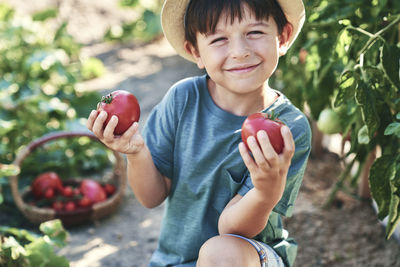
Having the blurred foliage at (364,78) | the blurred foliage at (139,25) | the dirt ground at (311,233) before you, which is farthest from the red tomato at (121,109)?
the blurred foliage at (139,25)

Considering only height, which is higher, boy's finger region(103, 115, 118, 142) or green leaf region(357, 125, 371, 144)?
boy's finger region(103, 115, 118, 142)

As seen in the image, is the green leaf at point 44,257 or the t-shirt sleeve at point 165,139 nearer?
the t-shirt sleeve at point 165,139

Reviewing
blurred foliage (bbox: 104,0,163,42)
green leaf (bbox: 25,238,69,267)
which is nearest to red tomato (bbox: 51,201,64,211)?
green leaf (bbox: 25,238,69,267)

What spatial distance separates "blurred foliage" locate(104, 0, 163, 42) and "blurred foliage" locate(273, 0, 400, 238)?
3.13 m

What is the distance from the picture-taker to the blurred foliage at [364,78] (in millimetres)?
1430

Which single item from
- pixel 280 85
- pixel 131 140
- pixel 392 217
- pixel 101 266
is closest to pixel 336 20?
pixel 392 217

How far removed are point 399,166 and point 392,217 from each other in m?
0.15

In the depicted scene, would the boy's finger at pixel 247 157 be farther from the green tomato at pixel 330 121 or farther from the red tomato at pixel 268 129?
the green tomato at pixel 330 121

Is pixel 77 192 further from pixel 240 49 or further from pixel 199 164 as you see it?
pixel 240 49

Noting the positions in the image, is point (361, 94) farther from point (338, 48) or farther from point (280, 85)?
point (280, 85)

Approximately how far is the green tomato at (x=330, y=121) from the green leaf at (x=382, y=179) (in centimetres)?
46

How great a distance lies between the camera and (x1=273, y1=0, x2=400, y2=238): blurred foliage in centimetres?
143

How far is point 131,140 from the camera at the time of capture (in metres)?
1.35

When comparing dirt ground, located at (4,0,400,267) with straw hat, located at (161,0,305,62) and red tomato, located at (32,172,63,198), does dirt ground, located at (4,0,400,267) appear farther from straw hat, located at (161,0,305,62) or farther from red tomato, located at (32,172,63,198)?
straw hat, located at (161,0,305,62)
